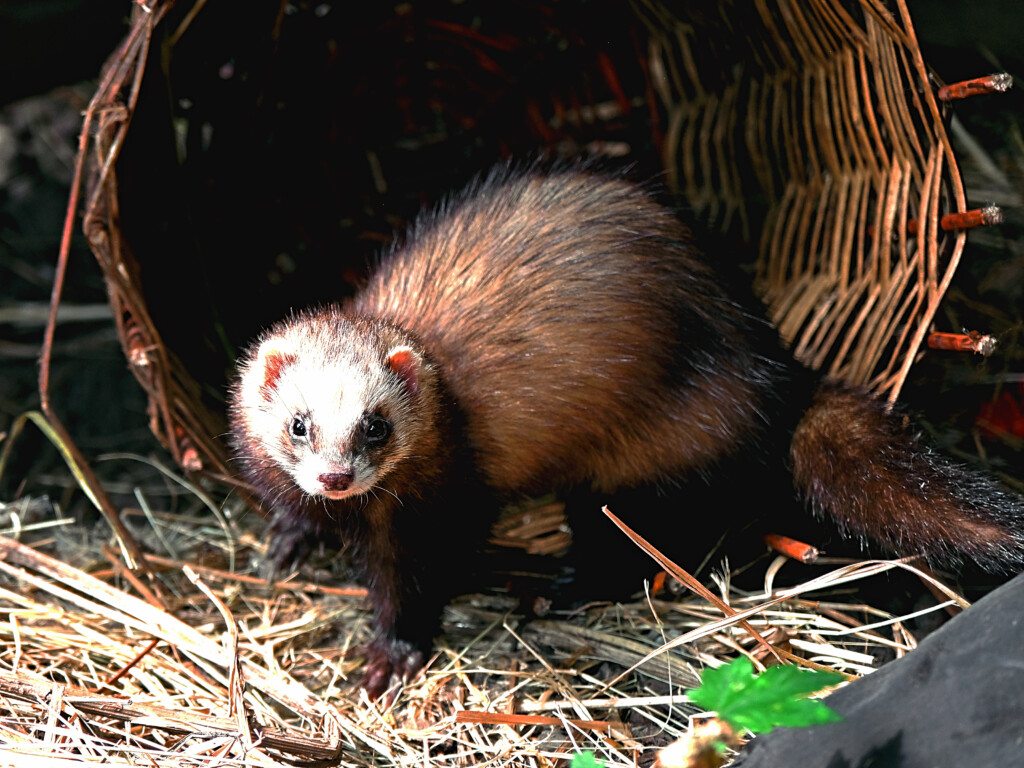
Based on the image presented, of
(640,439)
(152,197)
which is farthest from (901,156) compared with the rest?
(152,197)

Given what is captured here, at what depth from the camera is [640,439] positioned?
9.82 ft

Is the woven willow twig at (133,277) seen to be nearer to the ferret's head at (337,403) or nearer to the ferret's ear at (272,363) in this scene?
the ferret's head at (337,403)

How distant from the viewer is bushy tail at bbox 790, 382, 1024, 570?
240cm

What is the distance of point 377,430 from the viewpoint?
2564mm

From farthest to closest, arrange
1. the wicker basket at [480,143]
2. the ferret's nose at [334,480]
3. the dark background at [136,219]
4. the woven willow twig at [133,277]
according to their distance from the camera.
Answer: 1. the dark background at [136,219]
2. the wicker basket at [480,143]
3. the woven willow twig at [133,277]
4. the ferret's nose at [334,480]

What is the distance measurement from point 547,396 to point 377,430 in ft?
1.90

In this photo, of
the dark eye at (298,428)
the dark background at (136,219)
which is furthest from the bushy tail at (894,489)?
the dark eye at (298,428)

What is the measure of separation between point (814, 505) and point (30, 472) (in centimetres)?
294

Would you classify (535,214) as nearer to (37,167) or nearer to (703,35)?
(703,35)

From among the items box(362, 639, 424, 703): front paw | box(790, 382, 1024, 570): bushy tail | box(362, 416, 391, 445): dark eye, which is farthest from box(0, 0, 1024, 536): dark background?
box(362, 639, 424, 703): front paw

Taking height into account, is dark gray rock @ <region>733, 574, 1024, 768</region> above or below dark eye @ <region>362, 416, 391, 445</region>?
below

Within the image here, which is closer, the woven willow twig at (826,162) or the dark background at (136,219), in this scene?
the woven willow twig at (826,162)

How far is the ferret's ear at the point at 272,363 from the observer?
2561 mm

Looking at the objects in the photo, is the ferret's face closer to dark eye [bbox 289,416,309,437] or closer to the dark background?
dark eye [bbox 289,416,309,437]
